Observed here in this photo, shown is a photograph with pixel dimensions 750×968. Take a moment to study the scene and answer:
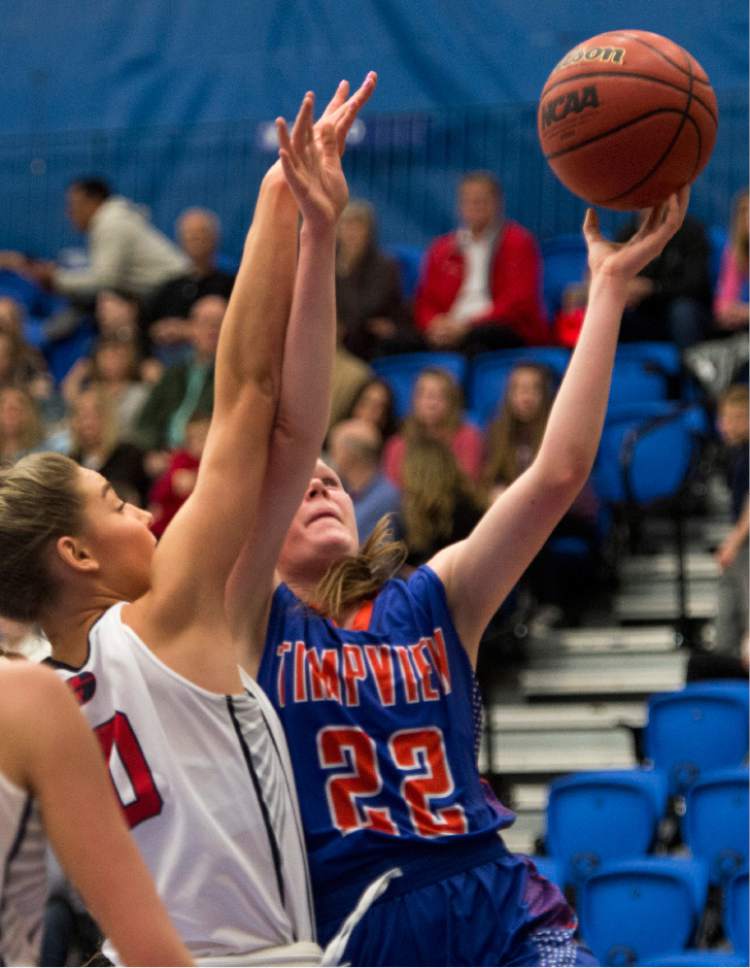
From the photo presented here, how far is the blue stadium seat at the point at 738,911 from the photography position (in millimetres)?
5035

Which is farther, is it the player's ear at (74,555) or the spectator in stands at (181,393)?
the spectator in stands at (181,393)

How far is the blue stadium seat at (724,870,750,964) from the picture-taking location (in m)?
5.04

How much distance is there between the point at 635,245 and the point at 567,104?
0.54 meters

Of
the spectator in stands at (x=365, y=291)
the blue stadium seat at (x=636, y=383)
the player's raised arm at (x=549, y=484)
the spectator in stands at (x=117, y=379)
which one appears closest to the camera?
the player's raised arm at (x=549, y=484)

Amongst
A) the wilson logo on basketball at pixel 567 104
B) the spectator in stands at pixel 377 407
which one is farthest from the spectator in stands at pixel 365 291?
the wilson logo on basketball at pixel 567 104

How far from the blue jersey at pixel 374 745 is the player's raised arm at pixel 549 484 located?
79mm

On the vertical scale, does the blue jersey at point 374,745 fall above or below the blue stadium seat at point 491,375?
below

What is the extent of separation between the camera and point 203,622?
2.65m

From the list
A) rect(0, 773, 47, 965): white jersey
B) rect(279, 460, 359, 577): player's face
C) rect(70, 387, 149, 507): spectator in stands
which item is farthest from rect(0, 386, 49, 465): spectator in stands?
rect(0, 773, 47, 965): white jersey

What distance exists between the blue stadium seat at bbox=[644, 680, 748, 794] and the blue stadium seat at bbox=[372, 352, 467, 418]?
8.56ft

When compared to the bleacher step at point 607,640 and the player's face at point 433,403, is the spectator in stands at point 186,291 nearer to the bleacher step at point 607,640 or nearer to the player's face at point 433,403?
the player's face at point 433,403

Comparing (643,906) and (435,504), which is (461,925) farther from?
(435,504)

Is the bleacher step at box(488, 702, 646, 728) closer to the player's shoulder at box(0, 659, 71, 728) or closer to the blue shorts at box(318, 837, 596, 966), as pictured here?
the blue shorts at box(318, 837, 596, 966)

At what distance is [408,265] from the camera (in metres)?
9.86
